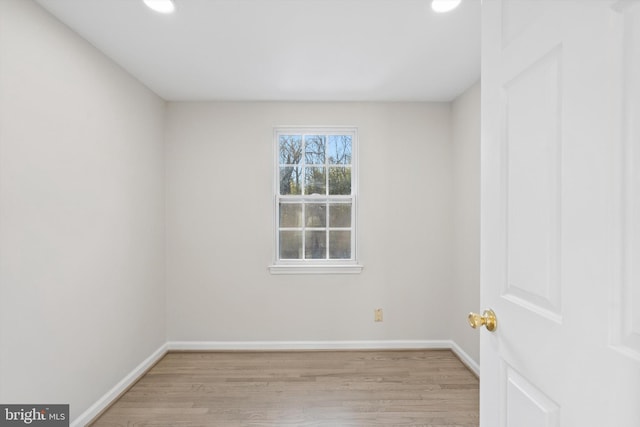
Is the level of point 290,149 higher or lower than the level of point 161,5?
lower

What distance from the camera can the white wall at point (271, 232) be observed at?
11.1ft

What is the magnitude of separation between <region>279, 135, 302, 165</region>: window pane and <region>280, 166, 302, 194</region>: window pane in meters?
0.07

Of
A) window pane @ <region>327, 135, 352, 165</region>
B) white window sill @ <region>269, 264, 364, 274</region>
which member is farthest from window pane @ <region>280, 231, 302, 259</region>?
window pane @ <region>327, 135, 352, 165</region>

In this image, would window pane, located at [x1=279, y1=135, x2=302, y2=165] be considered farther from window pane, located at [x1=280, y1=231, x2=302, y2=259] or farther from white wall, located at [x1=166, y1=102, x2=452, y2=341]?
window pane, located at [x1=280, y1=231, x2=302, y2=259]

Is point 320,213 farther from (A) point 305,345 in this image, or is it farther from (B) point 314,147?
(A) point 305,345

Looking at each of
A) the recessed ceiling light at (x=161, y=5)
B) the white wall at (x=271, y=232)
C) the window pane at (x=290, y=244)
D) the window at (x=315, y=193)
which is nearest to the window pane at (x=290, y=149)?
the window at (x=315, y=193)

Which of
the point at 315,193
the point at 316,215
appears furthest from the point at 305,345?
the point at 315,193

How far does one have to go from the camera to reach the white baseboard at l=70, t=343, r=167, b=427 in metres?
2.18

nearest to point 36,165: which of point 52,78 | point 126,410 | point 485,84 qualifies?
point 52,78

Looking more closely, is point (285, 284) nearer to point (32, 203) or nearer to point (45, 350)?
point (45, 350)

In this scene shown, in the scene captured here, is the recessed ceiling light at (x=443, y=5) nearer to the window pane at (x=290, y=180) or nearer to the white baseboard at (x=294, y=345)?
the window pane at (x=290, y=180)

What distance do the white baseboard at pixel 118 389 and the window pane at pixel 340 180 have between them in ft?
7.49

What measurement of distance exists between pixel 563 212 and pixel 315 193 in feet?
9.32

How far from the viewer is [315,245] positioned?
3463 mm
